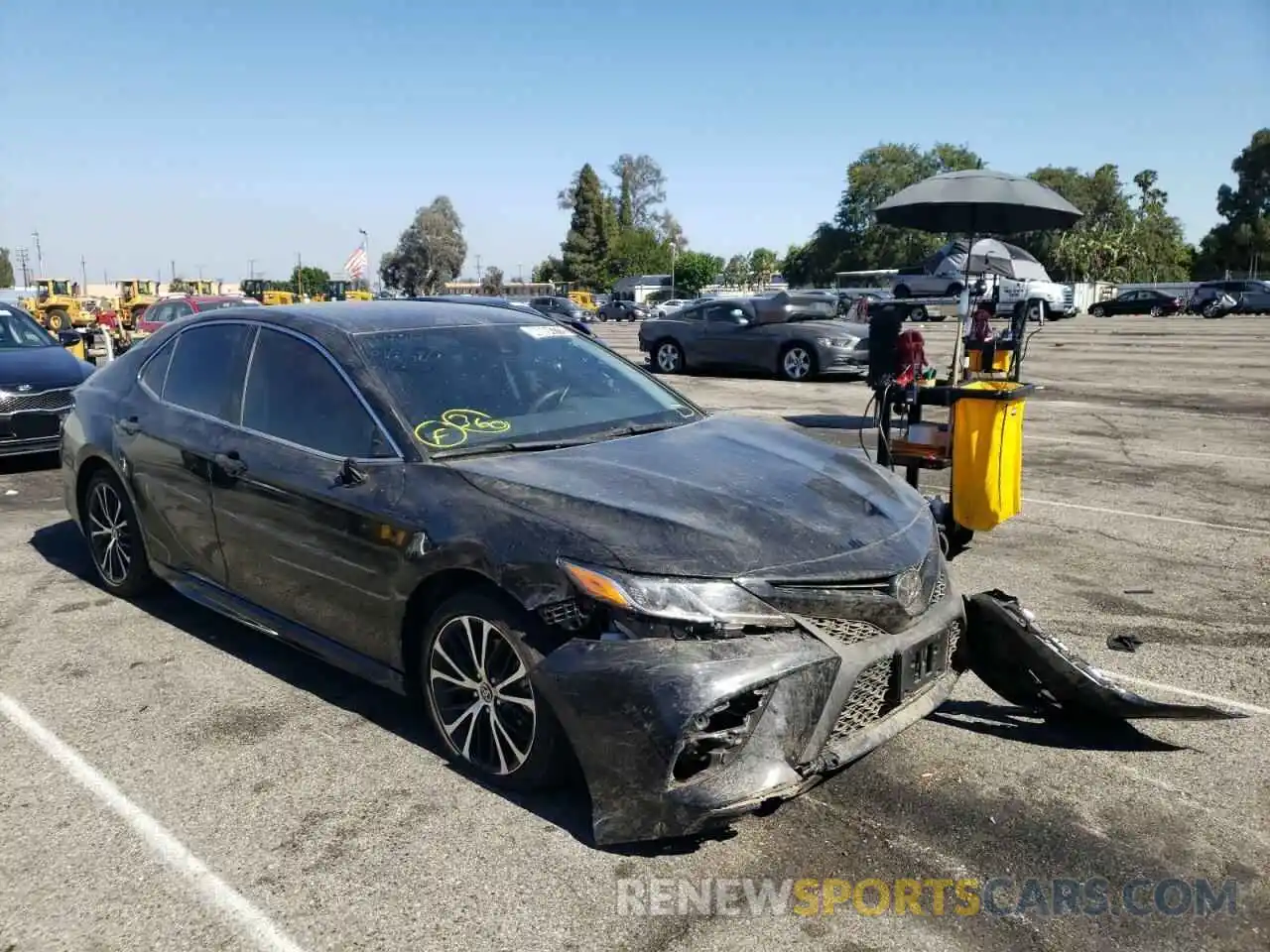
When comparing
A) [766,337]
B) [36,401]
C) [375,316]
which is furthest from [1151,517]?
[766,337]

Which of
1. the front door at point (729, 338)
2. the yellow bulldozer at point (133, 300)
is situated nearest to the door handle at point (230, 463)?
the front door at point (729, 338)

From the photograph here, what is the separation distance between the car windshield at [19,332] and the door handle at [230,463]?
7.02m

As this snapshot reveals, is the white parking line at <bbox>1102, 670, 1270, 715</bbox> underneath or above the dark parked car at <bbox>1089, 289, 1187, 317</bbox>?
underneath

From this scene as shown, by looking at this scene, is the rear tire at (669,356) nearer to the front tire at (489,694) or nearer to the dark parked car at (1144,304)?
the front tire at (489,694)

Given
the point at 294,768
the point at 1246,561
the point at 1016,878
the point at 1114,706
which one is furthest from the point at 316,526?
the point at 1246,561

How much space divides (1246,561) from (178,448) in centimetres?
603

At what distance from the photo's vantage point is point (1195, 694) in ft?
13.3

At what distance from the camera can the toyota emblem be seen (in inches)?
121

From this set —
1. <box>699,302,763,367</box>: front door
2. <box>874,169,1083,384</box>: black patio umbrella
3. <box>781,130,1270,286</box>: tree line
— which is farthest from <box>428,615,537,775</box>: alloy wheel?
<box>781,130,1270,286</box>: tree line

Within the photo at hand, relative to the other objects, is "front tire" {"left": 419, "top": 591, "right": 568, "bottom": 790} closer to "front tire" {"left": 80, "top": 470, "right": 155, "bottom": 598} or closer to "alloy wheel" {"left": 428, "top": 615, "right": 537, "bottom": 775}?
"alloy wheel" {"left": 428, "top": 615, "right": 537, "bottom": 775}

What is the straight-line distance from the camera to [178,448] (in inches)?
179

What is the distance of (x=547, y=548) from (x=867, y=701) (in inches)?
42.2

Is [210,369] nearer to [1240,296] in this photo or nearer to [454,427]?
[454,427]

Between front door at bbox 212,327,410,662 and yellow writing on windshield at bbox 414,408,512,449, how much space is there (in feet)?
0.45
